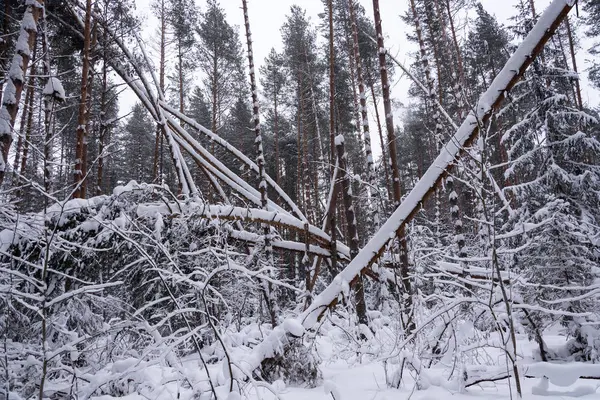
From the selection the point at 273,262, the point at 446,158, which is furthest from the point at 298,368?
the point at 273,262

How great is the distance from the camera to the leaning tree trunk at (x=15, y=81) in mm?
3777

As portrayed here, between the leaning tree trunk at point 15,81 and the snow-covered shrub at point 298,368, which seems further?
the leaning tree trunk at point 15,81

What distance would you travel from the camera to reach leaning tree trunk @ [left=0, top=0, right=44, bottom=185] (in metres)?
3.78

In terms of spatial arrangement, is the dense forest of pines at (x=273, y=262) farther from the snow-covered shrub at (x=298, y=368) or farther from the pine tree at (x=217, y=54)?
the pine tree at (x=217, y=54)

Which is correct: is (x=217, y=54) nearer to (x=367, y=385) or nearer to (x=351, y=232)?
(x=351, y=232)

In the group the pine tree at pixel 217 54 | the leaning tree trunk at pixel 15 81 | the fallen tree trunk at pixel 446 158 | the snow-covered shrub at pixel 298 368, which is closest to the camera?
the fallen tree trunk at pixel 446 158

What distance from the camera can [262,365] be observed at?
3127 millimetres

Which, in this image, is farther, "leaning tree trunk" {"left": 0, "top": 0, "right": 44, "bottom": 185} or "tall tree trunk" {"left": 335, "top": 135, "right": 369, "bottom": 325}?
"tall tree trunk" {"left": 335, "top": 135, "right": 369, "bottom": 325}

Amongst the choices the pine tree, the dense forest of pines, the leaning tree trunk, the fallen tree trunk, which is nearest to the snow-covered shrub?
the dense forest of pines

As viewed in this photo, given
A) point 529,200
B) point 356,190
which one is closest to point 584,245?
point 529,200

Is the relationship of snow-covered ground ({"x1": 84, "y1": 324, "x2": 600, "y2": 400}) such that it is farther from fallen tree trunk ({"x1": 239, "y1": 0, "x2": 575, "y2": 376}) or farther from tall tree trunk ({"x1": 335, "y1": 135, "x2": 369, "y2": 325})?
tall tree trunk ({"x1": 335, "y1": 135, "x2": 369, "y2": 325})

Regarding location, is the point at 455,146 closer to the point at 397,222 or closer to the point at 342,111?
the point at 397,222

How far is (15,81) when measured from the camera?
4.00m

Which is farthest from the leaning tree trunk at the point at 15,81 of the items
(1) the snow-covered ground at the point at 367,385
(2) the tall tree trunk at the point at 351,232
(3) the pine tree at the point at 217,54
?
(3) the pine tree at the point at 217,54
